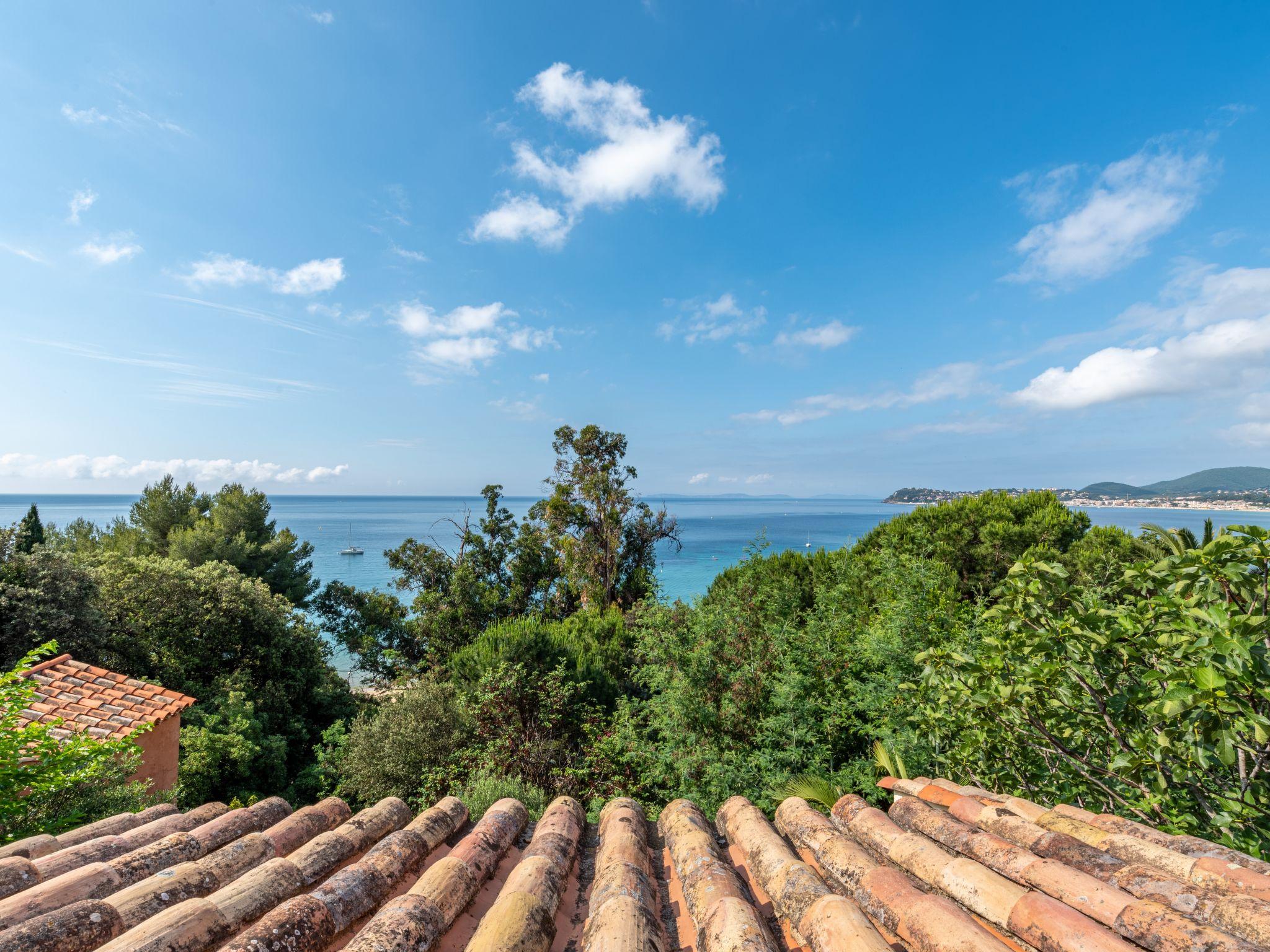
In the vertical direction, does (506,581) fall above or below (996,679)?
below

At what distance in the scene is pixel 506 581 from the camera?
26.5 metres

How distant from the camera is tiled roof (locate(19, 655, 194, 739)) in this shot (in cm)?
820

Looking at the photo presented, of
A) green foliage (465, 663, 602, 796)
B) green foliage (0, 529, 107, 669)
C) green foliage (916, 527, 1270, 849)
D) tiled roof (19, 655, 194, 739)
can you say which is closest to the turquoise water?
green foliage (465, 663, 602, 796)

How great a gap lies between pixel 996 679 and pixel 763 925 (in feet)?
6.91

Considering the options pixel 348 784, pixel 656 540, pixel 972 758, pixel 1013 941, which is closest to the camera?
pixel 1013 941

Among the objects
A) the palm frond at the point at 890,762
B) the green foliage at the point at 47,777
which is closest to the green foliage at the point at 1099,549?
the palm frond at the point at 890,762

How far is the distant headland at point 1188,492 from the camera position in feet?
279

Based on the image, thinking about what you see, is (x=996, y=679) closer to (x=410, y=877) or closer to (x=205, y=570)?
(x=410, y=877)

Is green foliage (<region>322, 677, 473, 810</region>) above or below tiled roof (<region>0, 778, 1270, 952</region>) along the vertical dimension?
below

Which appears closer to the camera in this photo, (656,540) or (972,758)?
(972,758)

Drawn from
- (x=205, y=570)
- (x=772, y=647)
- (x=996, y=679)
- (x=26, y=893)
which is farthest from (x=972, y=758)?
(x=205, y=570)

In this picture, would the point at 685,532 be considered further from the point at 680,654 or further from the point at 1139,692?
the point at 1139,692

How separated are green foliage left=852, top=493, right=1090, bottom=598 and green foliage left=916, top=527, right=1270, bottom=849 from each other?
13390 millimetres

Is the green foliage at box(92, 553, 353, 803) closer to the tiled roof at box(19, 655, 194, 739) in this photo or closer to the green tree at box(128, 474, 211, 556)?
the tiled roof at box(19, 655, 194, 739)
